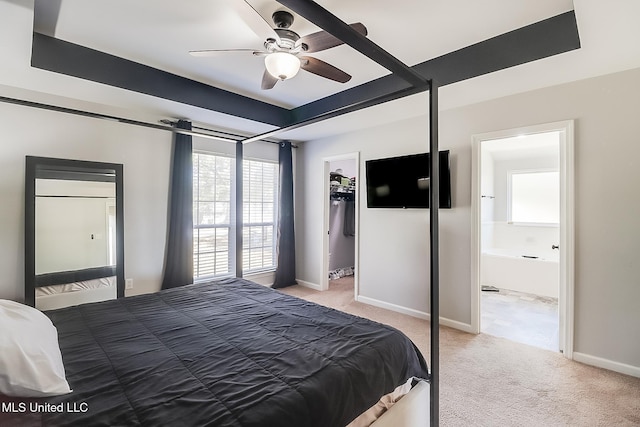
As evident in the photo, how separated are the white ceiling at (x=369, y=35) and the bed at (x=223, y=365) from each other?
1.69m

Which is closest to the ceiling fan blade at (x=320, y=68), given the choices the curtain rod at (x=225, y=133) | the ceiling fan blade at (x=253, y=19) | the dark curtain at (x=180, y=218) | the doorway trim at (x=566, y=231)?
the ceiling fan blade at (x=253, y=19)

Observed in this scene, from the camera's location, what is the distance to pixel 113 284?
3055 mm

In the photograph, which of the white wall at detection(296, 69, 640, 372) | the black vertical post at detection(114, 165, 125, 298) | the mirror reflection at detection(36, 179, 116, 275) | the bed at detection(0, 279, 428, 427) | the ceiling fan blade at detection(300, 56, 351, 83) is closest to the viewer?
the bed at detection(0, 279, 428, 427)

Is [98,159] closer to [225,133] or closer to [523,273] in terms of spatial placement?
[225,133]

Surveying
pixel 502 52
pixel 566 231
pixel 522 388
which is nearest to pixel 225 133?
pixel 502 52

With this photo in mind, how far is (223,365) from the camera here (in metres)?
1.25

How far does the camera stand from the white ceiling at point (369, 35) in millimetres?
1872

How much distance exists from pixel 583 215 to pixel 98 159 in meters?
4.44

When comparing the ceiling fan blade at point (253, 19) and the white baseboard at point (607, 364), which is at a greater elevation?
the ceiling fan blade at point (253, 19)

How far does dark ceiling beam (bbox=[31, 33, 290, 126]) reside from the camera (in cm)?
226

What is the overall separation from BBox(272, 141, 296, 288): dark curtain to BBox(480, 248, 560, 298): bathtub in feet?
9.12

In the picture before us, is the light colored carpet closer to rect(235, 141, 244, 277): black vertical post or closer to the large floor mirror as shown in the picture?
rect(235, 141, 244, 277): black vertical post

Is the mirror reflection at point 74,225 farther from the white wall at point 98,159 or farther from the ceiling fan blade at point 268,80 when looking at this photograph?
the ceiling fan blade at point 268,80

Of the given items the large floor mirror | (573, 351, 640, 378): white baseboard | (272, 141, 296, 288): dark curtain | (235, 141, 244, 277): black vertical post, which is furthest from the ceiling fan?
(573, 351, 640, 378): white baseboard
